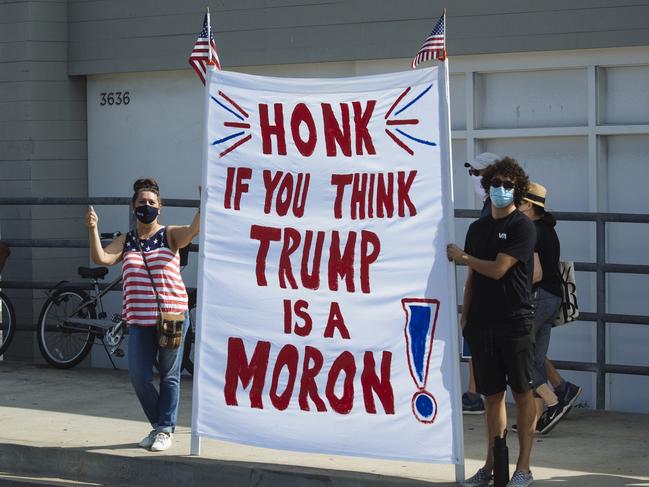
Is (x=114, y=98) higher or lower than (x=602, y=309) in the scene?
higher

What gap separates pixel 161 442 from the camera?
346 inches

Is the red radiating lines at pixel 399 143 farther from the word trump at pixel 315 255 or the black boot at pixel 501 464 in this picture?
the black boot at pixel 501 464

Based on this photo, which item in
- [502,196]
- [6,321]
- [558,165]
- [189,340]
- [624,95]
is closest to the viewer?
[502,196]

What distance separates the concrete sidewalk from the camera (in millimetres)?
8133

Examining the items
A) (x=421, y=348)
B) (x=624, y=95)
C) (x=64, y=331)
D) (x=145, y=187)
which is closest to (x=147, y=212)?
(x=145, y=187)

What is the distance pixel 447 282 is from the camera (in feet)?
25.9

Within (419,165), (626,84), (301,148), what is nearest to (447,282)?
(419,165)

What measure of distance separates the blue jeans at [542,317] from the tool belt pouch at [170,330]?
2454 mm

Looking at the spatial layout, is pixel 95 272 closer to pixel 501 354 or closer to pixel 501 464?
pixel 501 354

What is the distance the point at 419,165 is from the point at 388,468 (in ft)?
6.21

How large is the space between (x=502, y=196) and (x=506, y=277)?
1.52 feet

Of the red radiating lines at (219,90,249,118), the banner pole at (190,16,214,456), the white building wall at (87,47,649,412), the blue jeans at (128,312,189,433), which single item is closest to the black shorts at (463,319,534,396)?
the banner pole at (190,16,214,456)

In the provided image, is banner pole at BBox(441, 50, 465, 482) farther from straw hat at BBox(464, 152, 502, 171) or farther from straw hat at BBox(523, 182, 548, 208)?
straw hat at BBox(464, 152, 502, 171)

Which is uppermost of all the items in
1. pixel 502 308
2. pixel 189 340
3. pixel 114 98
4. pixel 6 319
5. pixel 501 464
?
pixel 114 98
